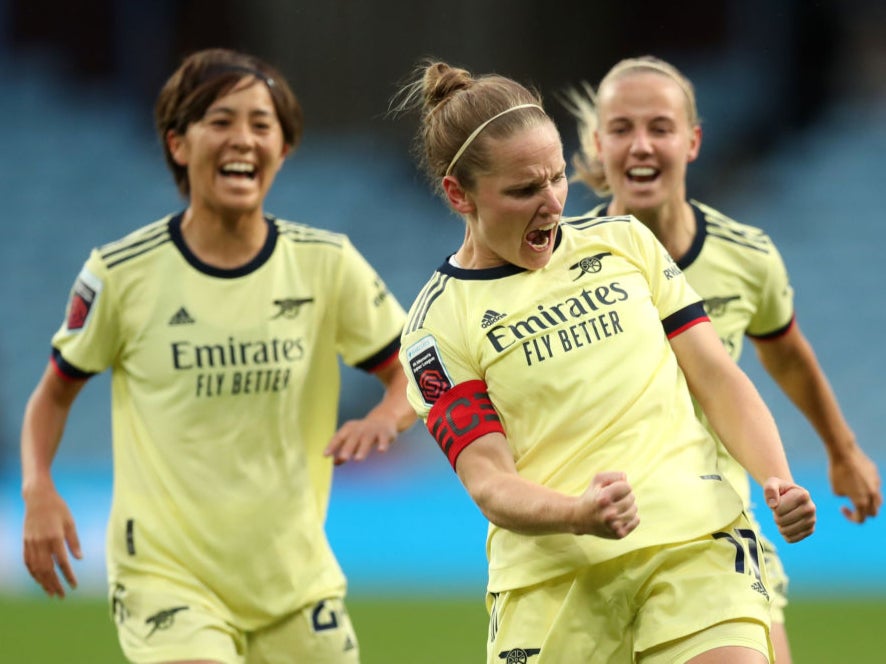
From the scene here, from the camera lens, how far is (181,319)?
192 inches

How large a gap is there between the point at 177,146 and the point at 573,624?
2.56 m

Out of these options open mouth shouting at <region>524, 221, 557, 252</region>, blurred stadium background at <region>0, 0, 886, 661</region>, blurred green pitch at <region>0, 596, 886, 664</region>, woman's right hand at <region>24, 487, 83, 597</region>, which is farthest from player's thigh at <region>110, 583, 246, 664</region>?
blurred stadium background at <region>0, 0, 886, 661</region>

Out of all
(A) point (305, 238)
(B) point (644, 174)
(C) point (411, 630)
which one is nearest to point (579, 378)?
(B) point (644, 174)

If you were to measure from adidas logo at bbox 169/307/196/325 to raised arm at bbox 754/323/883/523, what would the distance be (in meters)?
1.98

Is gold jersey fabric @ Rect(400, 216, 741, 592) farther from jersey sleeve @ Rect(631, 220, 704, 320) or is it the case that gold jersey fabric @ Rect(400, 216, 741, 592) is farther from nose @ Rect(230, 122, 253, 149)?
nose @ Rect(230, 122, 253, 149)

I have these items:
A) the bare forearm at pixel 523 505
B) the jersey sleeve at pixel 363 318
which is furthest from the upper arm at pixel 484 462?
the jersey sleeve at pixel 363 318

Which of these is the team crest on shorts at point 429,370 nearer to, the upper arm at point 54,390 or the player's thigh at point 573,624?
the player's thigh at point 573,624

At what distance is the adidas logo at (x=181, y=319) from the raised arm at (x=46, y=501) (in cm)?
42

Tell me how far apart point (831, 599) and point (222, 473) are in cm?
665

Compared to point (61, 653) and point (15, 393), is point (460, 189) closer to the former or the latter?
point (61, 653)

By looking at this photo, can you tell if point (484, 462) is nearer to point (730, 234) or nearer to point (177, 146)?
point (730, 234)

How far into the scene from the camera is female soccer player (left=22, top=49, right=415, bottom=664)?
15.4 ft

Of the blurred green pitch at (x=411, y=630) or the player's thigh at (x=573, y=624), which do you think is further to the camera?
the blurred green pitch at (x=411, y=630)

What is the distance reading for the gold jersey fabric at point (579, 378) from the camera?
3.39 metres
